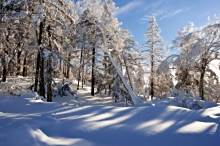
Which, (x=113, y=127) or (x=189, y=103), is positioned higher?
(x=189, y=103)

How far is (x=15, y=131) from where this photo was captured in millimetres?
6367

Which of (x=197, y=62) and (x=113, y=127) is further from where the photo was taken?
(x=197, y=62)

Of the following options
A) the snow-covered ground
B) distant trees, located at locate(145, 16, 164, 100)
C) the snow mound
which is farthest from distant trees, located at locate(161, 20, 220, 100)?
the snow-covered ground

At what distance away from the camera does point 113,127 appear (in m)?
7.12

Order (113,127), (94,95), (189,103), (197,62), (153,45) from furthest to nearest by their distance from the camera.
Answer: (153,45) → (94,95) → (197,62) → (189,103) → (113,127)

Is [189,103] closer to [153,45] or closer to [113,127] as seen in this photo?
[113,127]

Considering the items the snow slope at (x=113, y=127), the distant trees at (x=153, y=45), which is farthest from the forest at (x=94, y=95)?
the distant trees at (x=153, y=45)

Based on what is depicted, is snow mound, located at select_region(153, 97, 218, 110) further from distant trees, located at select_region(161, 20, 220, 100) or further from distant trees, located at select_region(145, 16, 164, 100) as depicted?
distant trees, located at select_region(145, 16, 164, 100)

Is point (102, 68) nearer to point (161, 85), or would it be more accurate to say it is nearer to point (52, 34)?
point (161, 85)

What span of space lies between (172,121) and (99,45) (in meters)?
10.7

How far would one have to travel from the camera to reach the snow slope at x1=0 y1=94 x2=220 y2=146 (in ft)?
20.9

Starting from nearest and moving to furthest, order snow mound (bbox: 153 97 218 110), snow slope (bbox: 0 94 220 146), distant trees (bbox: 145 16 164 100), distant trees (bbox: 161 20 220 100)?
snow slope (bbox: 0 94 220 146), snow mound (bbox: 153 97 218 110), distant trees (bbox: 161 20 220 100), distant trees (bbox: 145 16 164 100)

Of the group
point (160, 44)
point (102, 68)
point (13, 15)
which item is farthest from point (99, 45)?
point (160, 44)

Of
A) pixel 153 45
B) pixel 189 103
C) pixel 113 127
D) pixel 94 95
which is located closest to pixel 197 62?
pixel 94 95
